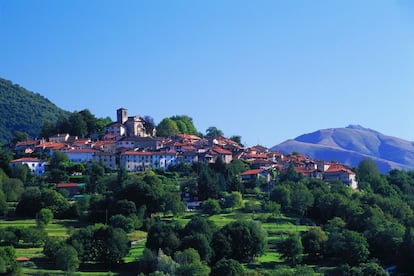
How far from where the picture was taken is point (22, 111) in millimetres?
137750

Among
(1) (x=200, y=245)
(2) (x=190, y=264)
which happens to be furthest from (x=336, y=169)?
(2) (x=190, y=264)

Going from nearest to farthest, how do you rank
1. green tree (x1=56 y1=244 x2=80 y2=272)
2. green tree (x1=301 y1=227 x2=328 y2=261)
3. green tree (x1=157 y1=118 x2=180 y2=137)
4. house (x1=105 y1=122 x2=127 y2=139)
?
1. green tree (x1=56 y1=244 x2=80 y2=272)
2. green tree (x1=301 y1=227 x2=328 y2=261)
3. house (x1=105 y1=122 x2=127 y2=139)
4. green tree (x1=157 y1=118 x2=180 y2=137)

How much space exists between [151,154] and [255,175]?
1087 centimetres

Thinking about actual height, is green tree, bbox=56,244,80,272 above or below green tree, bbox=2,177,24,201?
below

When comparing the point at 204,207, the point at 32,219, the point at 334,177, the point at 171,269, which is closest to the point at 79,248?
the point at 171,269

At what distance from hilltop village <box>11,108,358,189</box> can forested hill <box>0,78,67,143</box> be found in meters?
51.6

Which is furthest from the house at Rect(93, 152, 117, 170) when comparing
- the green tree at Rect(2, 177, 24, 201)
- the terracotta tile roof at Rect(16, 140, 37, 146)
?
the green tree at Rect(2, 177, 24, 201)

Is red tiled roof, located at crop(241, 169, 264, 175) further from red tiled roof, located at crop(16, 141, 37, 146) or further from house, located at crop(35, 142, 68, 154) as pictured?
red tiled roof, located at crop(16, 141, 37, 146)

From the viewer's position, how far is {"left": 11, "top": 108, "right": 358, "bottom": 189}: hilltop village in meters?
71.2

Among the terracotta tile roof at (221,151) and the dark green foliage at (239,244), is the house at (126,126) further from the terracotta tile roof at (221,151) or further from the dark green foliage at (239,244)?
the dark green foliage at (239,244)

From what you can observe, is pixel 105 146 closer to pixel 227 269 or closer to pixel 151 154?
pixel 151 154

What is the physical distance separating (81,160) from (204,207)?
1930cm

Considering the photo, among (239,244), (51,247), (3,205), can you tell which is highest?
(3,205)

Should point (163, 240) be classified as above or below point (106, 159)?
below
